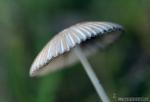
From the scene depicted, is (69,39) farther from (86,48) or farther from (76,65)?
(76,65)

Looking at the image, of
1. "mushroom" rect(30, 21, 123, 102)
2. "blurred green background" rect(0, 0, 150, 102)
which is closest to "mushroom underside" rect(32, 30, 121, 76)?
"mushroom" rect(30, 21, 123, 102)

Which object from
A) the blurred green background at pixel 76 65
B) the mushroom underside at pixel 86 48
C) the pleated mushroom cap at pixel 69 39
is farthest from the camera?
the blurred green background at pixel 76 65

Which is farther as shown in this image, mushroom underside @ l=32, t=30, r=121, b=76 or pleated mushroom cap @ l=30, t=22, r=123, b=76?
mushroom underside @ l=32, t=30, r=121, b=76

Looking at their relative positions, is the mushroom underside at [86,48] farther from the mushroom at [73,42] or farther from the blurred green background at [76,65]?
the blurred green background at [76,65]

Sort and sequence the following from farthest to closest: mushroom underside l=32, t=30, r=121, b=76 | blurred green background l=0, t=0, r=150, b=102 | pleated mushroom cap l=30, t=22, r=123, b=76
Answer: blurred green background l=0, t=0, r=150, b=102 → mushroom underside l=32, t=30, r=121, b=76 → pleated mushroom cap l=30, t=22, r=123, b=76

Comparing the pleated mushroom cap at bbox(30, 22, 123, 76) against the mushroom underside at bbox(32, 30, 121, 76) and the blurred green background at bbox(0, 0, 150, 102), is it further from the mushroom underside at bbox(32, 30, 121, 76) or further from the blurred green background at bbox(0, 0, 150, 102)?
the blurred green background at bbox(0, 0, 150, 102)

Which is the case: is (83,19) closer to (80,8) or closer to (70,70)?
(80,8)

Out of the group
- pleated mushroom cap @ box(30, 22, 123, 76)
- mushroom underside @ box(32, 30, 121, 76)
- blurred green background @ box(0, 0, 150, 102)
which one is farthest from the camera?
blurred green background @ box(0, 0, 150, 102)

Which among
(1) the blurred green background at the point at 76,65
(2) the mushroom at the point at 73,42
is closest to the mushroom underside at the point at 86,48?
(2) the mushroom at the point at 73,42

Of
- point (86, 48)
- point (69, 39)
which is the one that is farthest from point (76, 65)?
point (69, 39)
